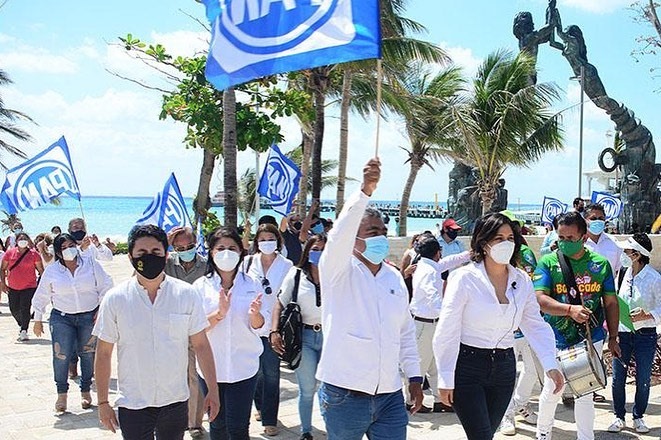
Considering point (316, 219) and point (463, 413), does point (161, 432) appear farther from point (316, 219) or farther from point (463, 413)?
point (316, 219)

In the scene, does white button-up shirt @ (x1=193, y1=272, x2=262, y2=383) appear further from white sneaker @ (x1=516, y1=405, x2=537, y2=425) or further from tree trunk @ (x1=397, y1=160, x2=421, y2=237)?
tree trunk @ (x1=397, y1=160, x2=421, y2=237)

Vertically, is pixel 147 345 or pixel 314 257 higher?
pixel 314 257

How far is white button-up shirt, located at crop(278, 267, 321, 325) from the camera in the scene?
597cm

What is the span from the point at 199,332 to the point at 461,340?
1.57 metres

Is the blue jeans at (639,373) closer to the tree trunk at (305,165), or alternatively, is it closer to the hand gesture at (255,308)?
the hand gesture at (255,308)

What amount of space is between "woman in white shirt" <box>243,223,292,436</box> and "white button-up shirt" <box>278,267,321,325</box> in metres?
0.41

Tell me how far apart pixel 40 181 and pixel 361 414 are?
8686 millimetres

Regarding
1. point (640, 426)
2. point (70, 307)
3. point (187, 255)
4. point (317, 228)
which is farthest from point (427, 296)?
point (70, 307)

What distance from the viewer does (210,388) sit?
4262mm

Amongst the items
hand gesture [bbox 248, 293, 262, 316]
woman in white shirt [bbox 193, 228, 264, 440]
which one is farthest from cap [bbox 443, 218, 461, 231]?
hand gesture [bbox 248, 293, 262, 316]

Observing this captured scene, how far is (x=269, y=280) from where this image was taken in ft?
21.3

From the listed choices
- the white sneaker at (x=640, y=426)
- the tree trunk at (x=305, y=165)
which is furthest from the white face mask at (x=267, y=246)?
the tree trunk at (x=305, y=165)

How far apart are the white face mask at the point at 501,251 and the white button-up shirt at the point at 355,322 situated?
2.71ft

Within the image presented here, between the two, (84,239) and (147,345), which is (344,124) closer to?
(84,239)
